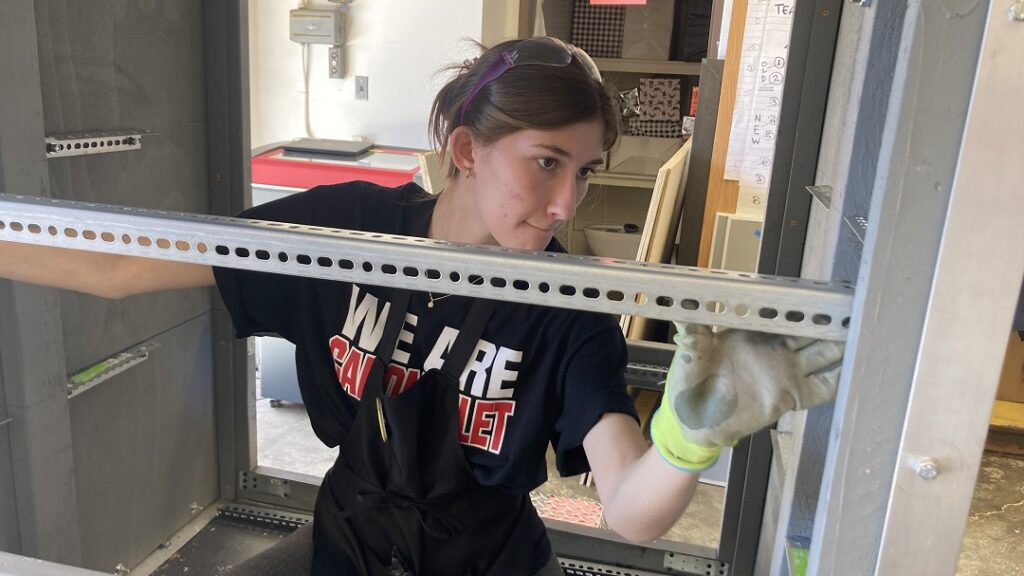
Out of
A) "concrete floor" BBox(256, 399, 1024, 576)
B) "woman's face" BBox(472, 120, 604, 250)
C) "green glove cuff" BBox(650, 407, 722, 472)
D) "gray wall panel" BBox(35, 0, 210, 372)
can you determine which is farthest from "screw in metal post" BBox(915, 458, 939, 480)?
"concrete floor" BBox(256, 399, 1024, 576)

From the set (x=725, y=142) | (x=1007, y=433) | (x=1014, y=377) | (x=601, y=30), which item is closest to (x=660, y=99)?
(x=601, y=30)

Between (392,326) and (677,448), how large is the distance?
514 millimetres

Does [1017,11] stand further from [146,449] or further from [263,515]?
[263,515]

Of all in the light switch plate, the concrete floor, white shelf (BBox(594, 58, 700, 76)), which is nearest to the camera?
the concrete floor

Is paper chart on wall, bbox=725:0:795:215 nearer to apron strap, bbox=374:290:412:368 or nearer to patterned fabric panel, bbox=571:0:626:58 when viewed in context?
patterned fabric panel, bbox=571:0:626:58

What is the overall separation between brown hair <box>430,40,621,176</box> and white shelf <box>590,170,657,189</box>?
2.69 meters

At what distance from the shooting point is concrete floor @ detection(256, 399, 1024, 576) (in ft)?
7.13

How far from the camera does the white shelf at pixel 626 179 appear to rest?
3.76 metres

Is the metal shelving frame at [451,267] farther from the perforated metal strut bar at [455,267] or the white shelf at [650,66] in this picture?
the white shelf at [650,66]

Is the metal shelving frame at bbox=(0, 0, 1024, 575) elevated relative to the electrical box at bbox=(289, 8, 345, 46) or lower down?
lower down

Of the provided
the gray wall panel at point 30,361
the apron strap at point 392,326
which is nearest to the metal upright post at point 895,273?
the apron strap at point 392,326

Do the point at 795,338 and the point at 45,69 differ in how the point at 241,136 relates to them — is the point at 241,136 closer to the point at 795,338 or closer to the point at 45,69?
the point at 45,69

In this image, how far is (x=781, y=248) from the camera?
1.66m

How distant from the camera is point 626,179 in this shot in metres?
3.78
